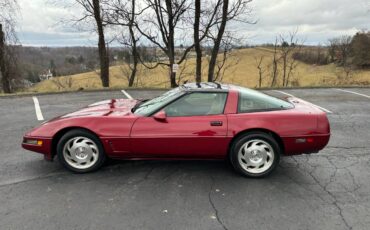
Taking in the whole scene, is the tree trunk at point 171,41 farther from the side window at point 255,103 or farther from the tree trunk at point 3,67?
the side window at point 255,103

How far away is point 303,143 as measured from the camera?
169 inches

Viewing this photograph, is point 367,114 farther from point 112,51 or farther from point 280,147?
point 112,51

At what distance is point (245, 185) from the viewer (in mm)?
4082

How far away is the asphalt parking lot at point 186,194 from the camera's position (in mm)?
3266

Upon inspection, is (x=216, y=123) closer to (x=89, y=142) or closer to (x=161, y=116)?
(x=161, y=116)

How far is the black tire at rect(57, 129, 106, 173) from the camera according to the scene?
4277mm

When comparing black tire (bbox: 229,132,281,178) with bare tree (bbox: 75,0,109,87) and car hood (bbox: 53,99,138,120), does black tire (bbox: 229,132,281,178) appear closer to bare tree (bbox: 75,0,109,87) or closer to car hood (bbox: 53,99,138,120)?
car hood (bbox: 53,99,138,120)

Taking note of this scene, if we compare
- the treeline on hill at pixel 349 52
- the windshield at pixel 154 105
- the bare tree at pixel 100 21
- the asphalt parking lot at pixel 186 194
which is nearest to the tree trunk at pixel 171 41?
the bare tree at pixel 100 21

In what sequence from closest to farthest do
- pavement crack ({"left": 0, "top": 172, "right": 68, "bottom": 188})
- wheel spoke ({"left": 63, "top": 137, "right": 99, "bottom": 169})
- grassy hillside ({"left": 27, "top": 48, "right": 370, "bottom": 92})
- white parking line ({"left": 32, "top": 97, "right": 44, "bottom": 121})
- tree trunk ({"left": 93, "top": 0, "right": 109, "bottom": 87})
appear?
pavement crack ({"left": 0, "top": 172, "right": 68, "bottom": 188}) < wheel spoke ({"left": 63, "top": 137, "right": 99, "bottom": 169}) < white parking line ({"left": 32, "top": 97, "right": 44, "bottom": 121}) < tree trunk ({"left": 93, "top": 0, "right": 109, "bottom": 87}) < grassy hillside ({"left": 27, "top": 48, "right": 370, "bottom": 92})

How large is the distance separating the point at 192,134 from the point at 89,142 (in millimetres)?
1373

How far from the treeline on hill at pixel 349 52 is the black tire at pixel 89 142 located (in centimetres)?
3982

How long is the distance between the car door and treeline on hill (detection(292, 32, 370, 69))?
3930 centimetres

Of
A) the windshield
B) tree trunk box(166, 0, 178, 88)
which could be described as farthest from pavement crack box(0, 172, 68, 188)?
tree trunk box(166, 0, 178, 88)

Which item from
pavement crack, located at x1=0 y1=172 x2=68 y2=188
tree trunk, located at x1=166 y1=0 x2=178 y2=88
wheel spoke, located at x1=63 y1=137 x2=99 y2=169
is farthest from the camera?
tree trunk, located at x1=166 y1=0 x2=178 y2=88
